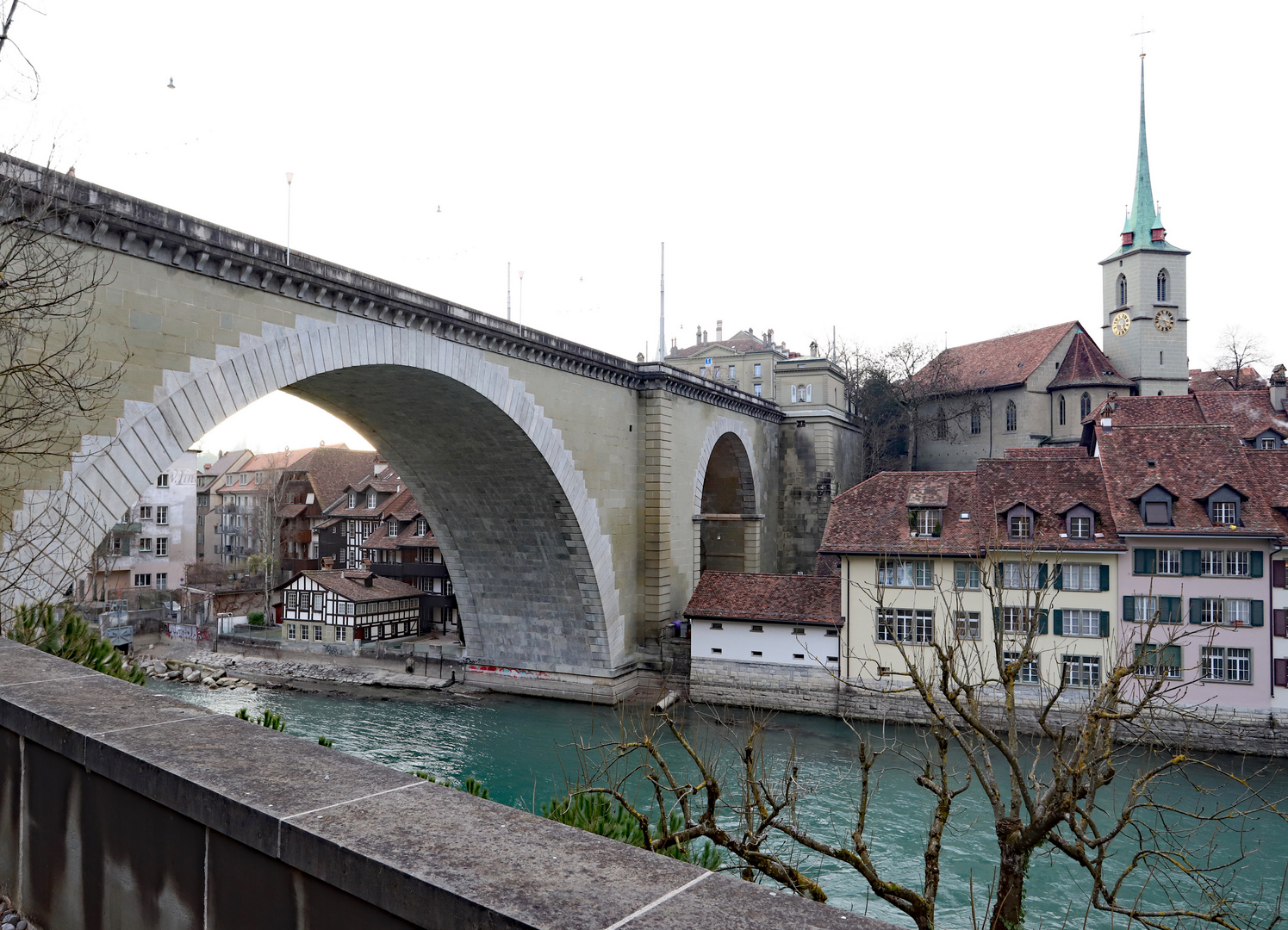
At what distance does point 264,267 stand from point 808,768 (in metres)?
13.3

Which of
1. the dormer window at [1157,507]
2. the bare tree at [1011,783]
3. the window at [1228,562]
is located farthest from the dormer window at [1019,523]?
the window at [1228,562]

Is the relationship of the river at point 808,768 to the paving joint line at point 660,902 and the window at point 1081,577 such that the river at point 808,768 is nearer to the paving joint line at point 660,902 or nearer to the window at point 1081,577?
the window at point 1081,577

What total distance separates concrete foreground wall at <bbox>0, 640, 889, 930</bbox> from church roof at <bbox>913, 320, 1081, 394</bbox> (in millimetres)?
45709

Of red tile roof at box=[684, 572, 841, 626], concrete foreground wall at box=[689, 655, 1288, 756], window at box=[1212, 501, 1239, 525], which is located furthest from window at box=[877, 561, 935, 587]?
window at box=[1212, 501, 1239, 525]

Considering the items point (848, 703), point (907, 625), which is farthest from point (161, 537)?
point (907, 625)

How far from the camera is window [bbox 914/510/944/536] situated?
21.8 metres

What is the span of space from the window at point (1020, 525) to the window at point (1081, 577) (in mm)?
1071

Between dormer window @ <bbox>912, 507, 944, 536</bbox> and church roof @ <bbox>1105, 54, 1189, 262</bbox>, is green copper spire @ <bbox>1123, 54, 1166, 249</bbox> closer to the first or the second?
church roof @ <bbox>1105, 54, 1189, 262</bbox>

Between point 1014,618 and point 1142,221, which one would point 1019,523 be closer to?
point 1014,618

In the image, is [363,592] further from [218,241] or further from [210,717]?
[210,717]

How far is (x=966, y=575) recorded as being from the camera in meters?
20.8

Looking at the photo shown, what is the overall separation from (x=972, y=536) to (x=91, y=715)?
2041 centimetres

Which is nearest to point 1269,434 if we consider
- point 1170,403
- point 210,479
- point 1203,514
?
point 1170,403

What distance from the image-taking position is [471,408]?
2009 cm
